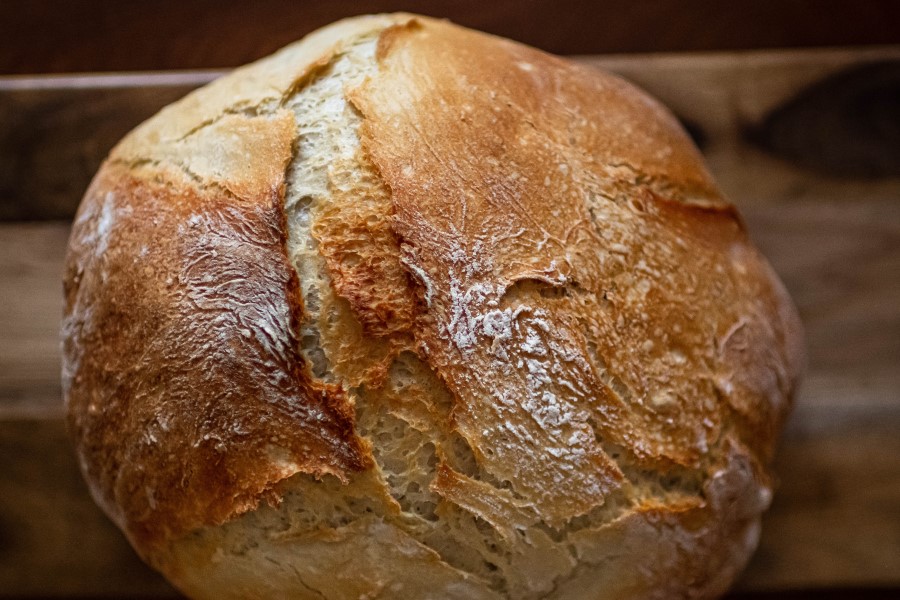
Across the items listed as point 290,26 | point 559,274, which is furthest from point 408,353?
point 290,26

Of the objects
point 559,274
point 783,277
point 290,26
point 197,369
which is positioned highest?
point 290,26

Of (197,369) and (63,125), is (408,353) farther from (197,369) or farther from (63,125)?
(63,125)

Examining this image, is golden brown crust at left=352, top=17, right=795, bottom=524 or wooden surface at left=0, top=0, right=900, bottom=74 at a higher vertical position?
wooden surface at left=0, top=0, right=900, bottom=74

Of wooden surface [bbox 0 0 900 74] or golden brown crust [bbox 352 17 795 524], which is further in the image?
wooden surface [bbox 0 0 900 74]

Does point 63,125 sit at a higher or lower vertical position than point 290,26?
lower

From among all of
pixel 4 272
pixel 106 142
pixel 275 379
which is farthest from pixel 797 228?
pixel 4 272

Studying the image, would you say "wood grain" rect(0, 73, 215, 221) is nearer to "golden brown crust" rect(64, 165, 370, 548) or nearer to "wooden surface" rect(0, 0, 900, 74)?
"wooden surface" rect(0, 0, 900, 74)

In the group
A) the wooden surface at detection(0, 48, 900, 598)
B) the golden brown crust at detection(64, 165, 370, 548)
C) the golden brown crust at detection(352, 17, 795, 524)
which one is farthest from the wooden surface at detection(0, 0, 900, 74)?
the golden brown crust at detection(64, 165, 370, 548)

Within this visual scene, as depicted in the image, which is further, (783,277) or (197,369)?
(783,277)
